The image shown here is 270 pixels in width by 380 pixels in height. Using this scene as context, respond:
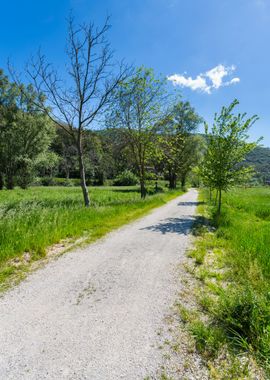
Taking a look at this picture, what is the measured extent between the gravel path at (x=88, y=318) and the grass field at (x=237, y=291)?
0.68m

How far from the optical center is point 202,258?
527 centimetres

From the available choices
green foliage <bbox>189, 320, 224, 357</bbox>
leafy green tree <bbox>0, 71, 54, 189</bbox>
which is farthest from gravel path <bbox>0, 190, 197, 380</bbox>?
leafy green tree <bbox>0, 71, 54, 189</bbox>

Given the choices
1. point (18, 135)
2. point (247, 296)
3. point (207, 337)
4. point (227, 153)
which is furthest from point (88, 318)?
point (18, 135)

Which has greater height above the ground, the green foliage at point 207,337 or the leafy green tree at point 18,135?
the leafy green tree at point 18,135

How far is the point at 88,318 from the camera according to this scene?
9.56ft

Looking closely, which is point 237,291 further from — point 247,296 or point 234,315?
point 234,315

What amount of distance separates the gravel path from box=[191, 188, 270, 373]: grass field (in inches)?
26.7

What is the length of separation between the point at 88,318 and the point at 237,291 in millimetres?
2365

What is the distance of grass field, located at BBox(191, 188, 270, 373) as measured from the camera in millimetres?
2494

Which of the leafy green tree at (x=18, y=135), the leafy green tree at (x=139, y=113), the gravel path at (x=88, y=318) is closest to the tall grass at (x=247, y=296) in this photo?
the gravel path at (x=88, y=318)

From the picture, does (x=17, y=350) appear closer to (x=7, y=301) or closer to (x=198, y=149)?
(x=7, y=301)

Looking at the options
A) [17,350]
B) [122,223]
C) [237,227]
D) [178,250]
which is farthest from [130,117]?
[17,350]

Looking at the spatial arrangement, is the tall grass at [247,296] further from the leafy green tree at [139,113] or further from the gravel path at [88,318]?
the leafy green tree at [139,113]

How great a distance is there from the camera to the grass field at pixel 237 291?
249cm
